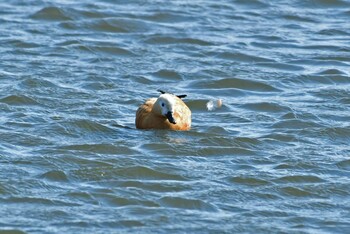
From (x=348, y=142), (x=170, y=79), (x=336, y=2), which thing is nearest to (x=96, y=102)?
(x=170, y=79)

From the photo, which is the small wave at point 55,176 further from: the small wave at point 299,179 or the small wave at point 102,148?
the small wave at point 299,179

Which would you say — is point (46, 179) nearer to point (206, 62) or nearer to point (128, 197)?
point (128, 197)

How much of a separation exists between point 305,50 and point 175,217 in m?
6.52

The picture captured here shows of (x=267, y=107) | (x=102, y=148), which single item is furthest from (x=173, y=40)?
(x=102, y=148)

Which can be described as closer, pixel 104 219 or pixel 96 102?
A: pixel 104 219

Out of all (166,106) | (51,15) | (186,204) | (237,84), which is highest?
(51,15)

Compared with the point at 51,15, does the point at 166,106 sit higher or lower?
lower

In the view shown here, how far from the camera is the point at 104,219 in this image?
9047 mm

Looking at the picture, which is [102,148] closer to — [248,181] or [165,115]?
[165,115]

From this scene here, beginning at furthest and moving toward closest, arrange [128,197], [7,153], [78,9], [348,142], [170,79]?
[78,9], [170,79], [348,142], [7,153], [128,197]

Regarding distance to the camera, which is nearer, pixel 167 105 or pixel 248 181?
pixel 248 181

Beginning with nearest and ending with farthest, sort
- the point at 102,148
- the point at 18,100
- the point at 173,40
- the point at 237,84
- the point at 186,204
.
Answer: the point at 186,204, the point at 102,148, the point at 18,100, the point at 237,84, the point at 173,40

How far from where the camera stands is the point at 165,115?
11.8 meters

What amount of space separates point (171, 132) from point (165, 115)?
176 millimetres
